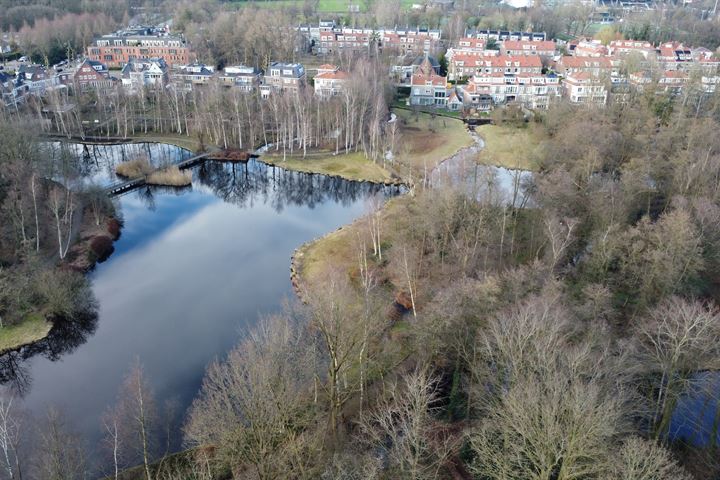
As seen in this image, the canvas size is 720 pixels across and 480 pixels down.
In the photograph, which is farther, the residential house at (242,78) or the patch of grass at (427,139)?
the residential house at (242,78)

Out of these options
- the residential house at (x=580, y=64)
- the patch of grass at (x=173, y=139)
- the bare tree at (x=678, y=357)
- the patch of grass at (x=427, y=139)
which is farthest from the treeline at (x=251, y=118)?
the bare tree at (x=678, y=357)

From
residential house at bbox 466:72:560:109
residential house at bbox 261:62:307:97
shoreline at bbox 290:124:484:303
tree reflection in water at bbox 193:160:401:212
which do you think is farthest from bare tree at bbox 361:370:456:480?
residential house at bbox 466:72:560:109

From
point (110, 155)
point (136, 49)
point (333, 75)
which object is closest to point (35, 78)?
point (136, 49)

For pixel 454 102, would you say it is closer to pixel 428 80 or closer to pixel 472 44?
pixel 428 80

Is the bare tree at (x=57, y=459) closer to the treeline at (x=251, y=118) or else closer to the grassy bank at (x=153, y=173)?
the grassy bank at (x=153, y=173)

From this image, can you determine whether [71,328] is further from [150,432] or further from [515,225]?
[515,225]

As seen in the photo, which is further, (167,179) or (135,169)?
(135,169)
